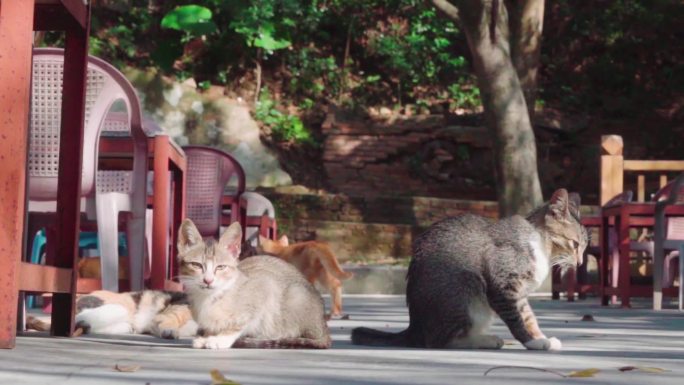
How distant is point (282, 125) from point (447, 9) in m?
4.34

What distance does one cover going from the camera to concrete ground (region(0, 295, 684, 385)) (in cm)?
318

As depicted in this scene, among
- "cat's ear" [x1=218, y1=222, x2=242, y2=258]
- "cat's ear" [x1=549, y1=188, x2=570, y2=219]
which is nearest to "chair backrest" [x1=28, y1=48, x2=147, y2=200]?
"cat's ear" [x1=218, y1=222, x2=242, y2=258]

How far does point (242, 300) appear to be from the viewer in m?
4.44

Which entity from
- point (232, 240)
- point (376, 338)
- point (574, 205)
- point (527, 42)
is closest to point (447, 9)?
point (527, 42)

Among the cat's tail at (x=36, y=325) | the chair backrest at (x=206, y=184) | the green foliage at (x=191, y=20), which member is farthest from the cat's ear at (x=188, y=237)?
the green foliage at (x=191, y=20)

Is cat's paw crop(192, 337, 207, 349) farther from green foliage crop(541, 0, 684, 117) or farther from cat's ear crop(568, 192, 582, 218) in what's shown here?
green foliage crop(541, 0, 684, 117)

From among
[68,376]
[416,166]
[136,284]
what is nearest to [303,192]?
[416,166]

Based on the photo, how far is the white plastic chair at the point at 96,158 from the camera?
6.02 meters

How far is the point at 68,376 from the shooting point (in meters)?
3.17

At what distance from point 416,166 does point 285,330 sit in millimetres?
12406

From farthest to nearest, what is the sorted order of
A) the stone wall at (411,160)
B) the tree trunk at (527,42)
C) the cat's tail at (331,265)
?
1. the stone wall at (411,160)
2. the tree trunk at (527,42)
3. the cat's tail at (331,265)

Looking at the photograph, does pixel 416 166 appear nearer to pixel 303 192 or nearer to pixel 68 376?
pixel 303 192

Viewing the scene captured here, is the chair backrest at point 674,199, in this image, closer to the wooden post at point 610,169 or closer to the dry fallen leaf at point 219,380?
the wooden post at point 610,169

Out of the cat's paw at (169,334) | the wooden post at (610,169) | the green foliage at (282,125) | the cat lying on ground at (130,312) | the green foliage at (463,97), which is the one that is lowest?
the cat's paw at (169,334)
